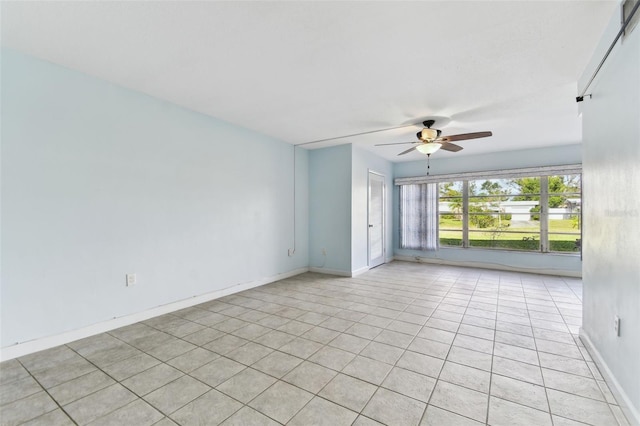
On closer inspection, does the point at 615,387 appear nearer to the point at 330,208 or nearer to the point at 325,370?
the point at 325,370

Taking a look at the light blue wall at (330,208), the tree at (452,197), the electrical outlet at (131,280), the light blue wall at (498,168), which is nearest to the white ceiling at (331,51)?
the light blue wall at (330,208)

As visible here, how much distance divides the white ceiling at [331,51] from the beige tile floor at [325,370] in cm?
252

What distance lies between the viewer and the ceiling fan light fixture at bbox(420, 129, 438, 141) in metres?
3.92

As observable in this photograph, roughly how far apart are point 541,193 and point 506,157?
3.21 feet

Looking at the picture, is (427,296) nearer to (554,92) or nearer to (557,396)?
(557,396)

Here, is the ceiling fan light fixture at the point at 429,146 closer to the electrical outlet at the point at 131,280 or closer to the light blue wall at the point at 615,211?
the light blue wall at the point at 615,211

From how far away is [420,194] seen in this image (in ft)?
22.3

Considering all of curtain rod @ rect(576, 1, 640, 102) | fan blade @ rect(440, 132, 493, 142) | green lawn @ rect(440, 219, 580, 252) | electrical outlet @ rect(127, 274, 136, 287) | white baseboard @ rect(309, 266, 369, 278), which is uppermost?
curtain rod @ rect(576, 1, 640, 102)

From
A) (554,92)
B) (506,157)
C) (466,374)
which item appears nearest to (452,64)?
(554,92)

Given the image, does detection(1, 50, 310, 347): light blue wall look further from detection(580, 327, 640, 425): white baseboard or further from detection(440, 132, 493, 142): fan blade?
detection(580, 327, 640, 425): white baseboard

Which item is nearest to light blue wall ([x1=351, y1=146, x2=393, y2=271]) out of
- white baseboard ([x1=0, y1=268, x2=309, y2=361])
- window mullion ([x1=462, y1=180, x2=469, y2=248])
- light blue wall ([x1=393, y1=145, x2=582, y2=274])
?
light blue wall ([x1=393, y1=145, x2=582, y2=274])

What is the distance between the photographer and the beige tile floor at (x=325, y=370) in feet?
5.52

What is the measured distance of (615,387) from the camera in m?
1.81

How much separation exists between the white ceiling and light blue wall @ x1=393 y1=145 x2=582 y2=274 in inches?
86.0
